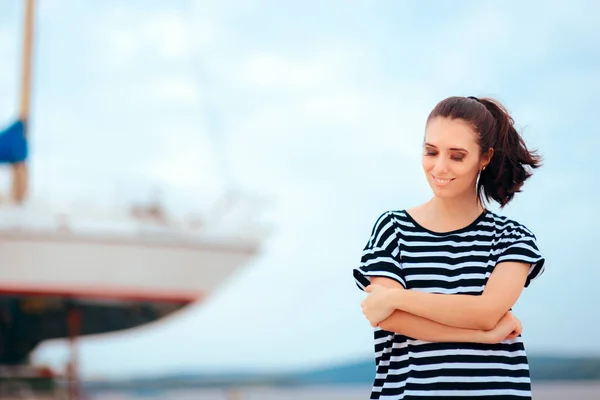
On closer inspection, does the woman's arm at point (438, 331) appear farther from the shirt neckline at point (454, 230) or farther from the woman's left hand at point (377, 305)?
the shirt neckline at point (454, 230)

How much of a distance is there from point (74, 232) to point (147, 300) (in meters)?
1.44

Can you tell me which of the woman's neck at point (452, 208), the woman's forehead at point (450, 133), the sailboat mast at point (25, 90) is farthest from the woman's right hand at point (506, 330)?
the sailboat mast at point (25, 90)

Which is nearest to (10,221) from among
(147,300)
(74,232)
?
(74,232)

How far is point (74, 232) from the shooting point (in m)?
11.0

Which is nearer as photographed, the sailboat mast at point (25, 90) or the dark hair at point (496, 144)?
the dark hair at point (496, 144)

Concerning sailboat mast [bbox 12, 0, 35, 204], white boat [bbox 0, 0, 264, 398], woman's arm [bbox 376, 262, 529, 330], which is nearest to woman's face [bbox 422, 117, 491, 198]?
woman's arm [bbox 376, 262, 529, 330]

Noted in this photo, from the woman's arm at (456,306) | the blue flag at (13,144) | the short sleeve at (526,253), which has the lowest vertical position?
the woman's arm at (456,306)

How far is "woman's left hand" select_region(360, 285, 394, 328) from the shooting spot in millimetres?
1578

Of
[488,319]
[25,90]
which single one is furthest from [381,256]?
[25,90]

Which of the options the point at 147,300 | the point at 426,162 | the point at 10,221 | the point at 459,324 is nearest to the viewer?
the point at 459,324

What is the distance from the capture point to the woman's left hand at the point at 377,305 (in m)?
1.58

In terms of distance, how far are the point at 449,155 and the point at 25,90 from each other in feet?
36.9

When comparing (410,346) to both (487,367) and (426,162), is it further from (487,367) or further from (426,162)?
(426,162)

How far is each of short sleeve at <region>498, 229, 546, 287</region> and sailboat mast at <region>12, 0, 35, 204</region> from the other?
10.5 m
